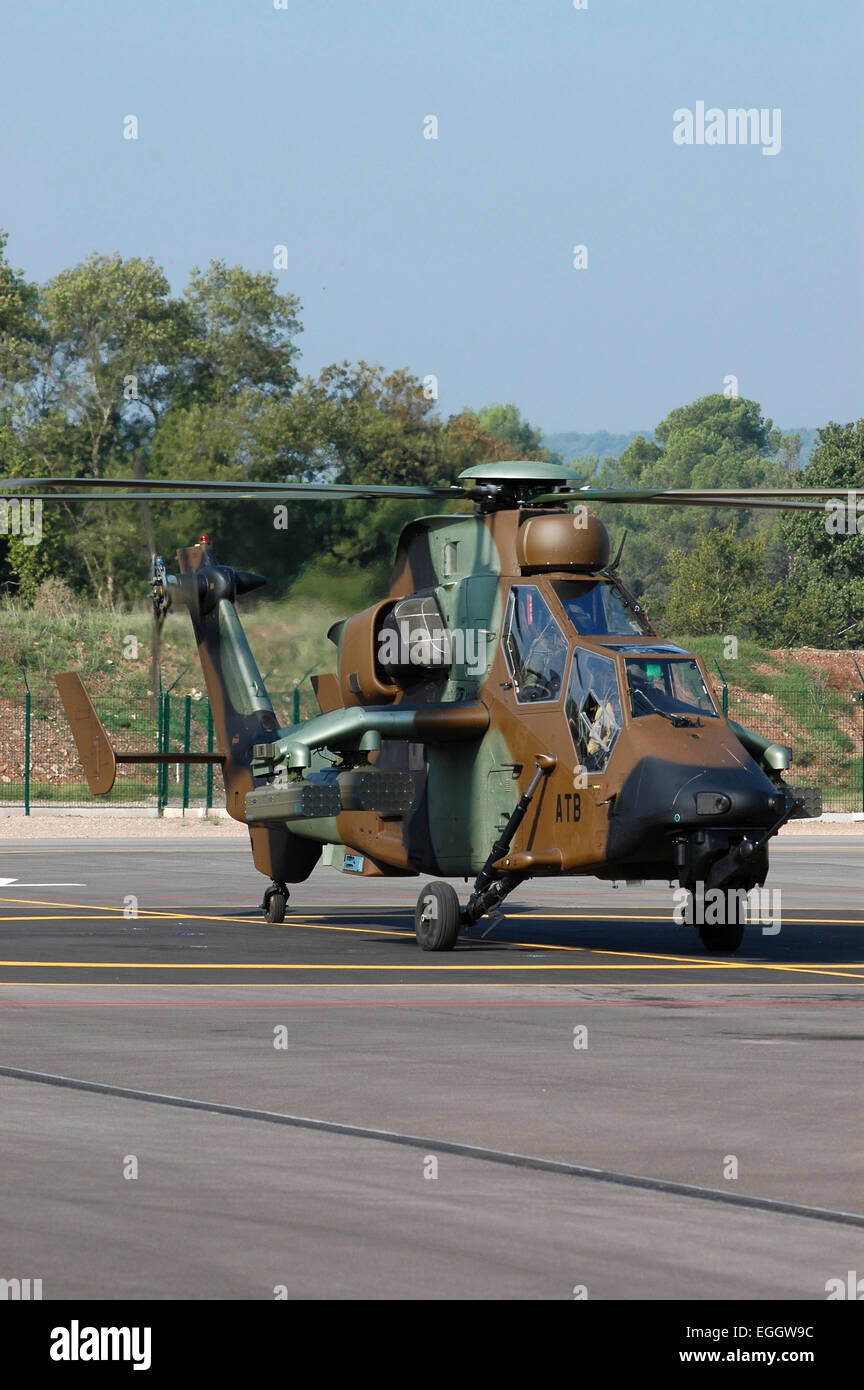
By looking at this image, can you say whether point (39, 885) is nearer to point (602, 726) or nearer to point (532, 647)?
point (532, 647)

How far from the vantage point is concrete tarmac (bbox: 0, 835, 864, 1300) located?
7395 millimetres

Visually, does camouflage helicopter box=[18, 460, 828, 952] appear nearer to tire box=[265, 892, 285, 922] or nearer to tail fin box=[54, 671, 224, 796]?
tail fin box=[54, 671, 224, 796]

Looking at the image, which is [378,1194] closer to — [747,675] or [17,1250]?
[17,1250]

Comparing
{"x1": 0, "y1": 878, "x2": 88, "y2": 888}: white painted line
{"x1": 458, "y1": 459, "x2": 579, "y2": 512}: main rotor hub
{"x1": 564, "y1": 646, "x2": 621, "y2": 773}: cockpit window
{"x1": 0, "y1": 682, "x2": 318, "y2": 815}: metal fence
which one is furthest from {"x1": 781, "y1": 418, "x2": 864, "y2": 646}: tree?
{"x1": 564, "y1": 646, "x2": 621, "y2": 773}: cockpit window

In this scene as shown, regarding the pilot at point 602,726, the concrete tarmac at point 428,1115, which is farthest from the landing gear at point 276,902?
the pilot at point 602,726

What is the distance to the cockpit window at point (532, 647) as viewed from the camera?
18.6 m

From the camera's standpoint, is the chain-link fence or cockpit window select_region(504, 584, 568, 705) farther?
the chain-link fence

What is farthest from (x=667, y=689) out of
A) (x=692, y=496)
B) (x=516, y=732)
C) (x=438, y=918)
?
(x=438, y=918)

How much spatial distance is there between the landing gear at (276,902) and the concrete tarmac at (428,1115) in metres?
1.16

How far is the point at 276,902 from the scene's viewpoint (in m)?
22.5

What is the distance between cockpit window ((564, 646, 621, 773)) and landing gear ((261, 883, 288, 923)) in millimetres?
5417

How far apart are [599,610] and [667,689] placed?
1.26 meters
